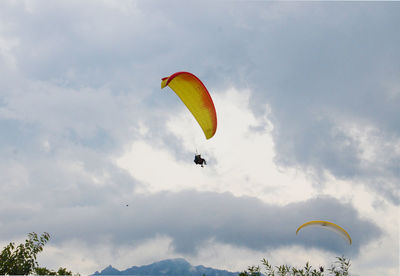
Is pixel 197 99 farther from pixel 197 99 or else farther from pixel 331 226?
pixel 331 226

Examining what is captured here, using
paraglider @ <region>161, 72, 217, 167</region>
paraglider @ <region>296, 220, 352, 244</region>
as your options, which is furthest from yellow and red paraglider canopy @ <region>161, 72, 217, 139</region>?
paraglider @ <region>296, 220, 352, 244</region>

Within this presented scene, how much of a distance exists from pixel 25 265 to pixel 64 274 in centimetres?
329

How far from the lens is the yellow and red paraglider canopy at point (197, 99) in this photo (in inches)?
799

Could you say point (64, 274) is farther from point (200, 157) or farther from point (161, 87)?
point (161, 87)

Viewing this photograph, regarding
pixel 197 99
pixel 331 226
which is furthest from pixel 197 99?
pixel 331 226

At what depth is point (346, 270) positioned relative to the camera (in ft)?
45.7

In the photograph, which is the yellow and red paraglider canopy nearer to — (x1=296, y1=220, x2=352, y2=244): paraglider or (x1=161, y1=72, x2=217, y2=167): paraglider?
(x1=161, y1=72, x2=217, y2=167): paraglider

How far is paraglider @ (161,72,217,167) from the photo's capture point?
20292 mm

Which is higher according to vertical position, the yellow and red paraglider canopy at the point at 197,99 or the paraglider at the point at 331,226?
the yellow and red paraglider canopy at the point at 197,99

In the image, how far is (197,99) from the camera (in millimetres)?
21266

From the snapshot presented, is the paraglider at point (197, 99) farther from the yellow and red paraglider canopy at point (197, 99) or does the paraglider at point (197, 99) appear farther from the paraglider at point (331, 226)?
the paraglider at point (331, 226)

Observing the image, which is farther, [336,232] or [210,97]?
[336,232]

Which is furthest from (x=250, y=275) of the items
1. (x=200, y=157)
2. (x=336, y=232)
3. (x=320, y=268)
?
(x=336, y=232)

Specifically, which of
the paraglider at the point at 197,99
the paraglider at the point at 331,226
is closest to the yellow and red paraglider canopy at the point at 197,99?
the paraglider at the point at 197,99
